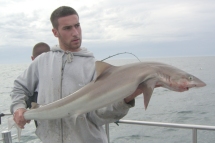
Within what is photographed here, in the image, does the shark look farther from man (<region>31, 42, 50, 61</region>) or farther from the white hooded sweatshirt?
man (<region>31, 42, 50, 61</region>)

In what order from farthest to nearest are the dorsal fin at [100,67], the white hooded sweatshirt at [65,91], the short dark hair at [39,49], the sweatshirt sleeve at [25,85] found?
the short dark hair at [39,49]
the sweatshirt sleeve at [25,85]
the white hooded sweatshirt at [65,91]
the dorsal fin at [100,67]

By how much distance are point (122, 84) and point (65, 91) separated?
89 centimetres

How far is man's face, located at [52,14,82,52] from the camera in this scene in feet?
10.1

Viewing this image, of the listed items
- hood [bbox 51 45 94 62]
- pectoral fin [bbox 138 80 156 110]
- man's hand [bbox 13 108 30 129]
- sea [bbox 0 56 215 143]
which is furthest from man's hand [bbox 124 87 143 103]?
sea [bbox 0 56 215 143]

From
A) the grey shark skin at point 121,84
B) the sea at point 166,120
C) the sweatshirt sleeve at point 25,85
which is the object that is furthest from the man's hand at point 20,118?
the sea at point 166,120

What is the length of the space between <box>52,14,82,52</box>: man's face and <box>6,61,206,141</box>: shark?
674 millimetres

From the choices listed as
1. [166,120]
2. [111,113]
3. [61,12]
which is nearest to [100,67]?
[111,113]

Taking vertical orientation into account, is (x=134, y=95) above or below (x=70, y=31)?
below

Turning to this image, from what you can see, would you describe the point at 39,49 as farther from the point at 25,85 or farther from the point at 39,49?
the point at 25,85

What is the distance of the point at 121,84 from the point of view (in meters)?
2.35

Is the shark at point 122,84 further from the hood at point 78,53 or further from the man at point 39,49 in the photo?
the man at point 39,49

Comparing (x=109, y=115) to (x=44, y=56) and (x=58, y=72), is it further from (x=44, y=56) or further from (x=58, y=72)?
(x=44, y=56)

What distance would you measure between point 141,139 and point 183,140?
5.98ft

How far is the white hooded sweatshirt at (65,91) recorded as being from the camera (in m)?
2.97
